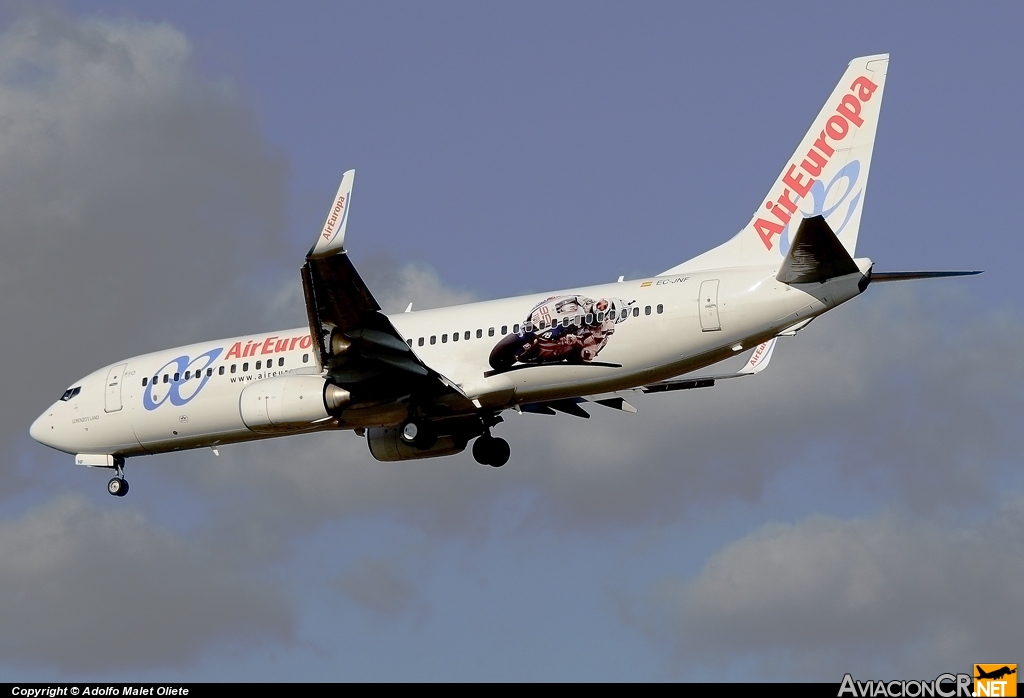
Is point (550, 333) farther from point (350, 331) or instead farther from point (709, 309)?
point (350, 331)

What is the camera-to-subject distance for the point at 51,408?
1779 inches

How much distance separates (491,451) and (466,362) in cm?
472

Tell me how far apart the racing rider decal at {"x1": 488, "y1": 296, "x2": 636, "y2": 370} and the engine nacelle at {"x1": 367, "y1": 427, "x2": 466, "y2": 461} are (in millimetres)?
5054

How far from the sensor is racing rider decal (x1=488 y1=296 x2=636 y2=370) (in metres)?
36.9

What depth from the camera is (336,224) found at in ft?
109

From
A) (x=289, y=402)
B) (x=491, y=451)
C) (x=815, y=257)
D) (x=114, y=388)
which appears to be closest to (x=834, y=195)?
(x=815, y=257)

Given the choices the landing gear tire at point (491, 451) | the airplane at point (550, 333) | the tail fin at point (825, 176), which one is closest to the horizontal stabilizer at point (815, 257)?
the airplane at point (550, 333)

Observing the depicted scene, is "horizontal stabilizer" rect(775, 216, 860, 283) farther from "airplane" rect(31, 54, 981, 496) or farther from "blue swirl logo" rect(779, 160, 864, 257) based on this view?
"blue swirl logo" rect(779, 160, 864, 257)

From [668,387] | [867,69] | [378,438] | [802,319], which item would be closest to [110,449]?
[378,438]

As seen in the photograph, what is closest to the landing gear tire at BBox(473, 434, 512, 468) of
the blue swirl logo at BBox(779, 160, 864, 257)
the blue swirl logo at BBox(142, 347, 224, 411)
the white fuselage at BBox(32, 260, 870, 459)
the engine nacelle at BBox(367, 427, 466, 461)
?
the engine nacelle at BBox(367, 427, 466, 461)

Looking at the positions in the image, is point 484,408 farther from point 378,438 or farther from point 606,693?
point 606,693

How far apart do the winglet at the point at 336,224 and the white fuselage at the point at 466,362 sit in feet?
19.3

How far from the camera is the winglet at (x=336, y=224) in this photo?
108 ft

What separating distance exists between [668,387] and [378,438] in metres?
7.97
